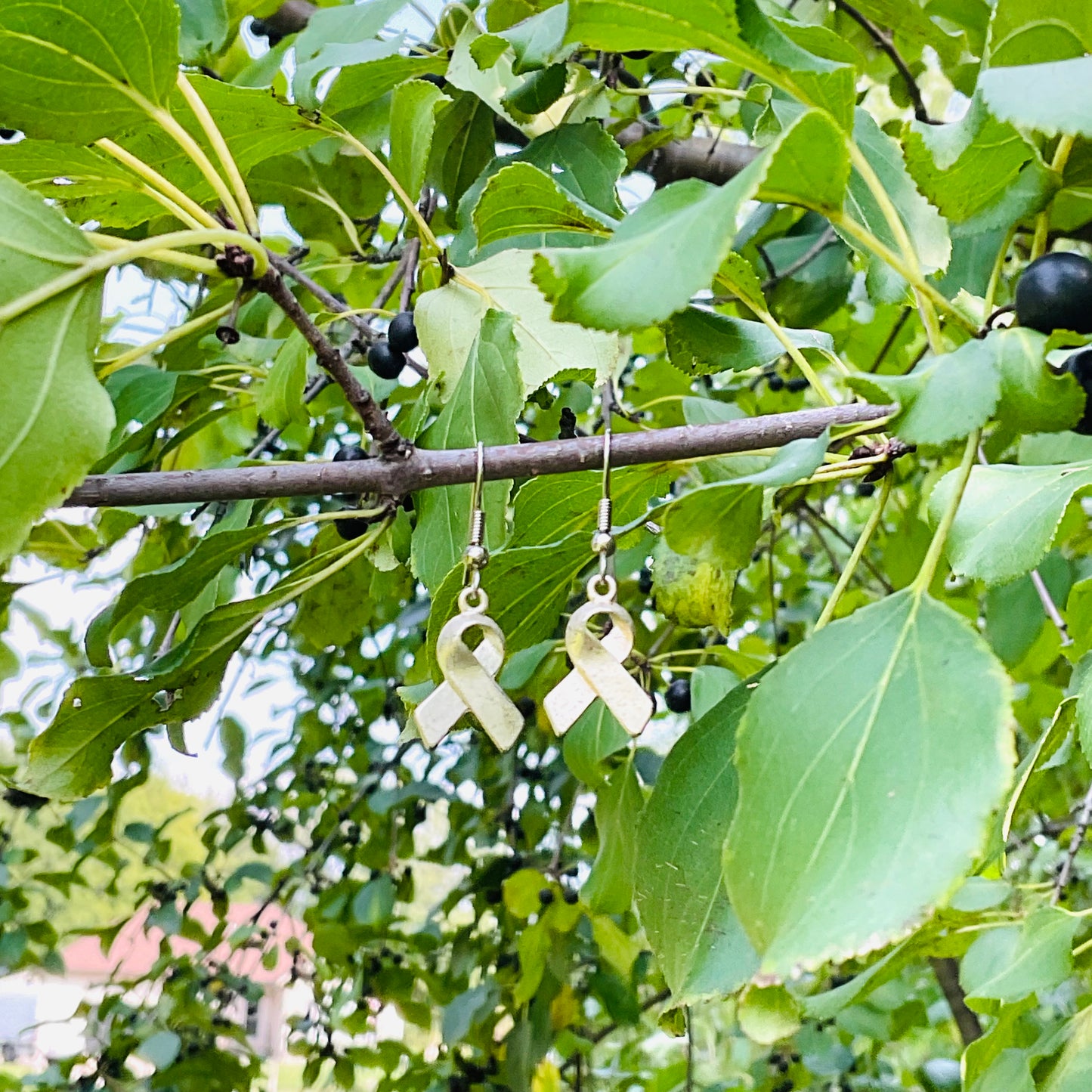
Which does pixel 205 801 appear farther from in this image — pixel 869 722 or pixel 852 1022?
pixel 869 722

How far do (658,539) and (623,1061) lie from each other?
202 cm

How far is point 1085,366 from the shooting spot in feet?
1.47

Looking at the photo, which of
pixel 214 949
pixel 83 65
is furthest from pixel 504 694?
pixel 214 949

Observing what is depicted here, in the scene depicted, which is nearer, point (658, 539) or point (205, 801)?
point (658, 539)

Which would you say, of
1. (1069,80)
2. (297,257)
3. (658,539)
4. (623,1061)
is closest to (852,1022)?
(623,1061)

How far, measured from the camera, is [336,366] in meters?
0.49

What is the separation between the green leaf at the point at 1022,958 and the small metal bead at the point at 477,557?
433 millimetres

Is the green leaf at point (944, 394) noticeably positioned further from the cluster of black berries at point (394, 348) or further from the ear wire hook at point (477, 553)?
the cluster of black berries at point (394, 348)

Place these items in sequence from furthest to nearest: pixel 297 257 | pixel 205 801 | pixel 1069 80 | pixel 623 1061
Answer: pixel 205 801, pixel 623 1061, pixel 297 257, pixel 1069 80

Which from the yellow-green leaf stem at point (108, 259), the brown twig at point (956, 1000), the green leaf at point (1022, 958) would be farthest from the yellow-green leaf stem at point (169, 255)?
the brown twig at point (956, 1000)

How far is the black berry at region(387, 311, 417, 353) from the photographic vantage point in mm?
844

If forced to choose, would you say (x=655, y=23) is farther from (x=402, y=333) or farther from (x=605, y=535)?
(x=402, y=333)

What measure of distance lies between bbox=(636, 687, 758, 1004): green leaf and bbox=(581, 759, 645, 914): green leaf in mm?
290

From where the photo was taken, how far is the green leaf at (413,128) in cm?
66
